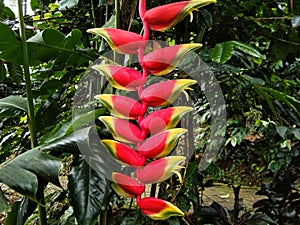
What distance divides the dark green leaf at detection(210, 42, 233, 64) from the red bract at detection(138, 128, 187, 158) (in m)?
0.41

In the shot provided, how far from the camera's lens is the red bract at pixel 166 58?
0.36 m

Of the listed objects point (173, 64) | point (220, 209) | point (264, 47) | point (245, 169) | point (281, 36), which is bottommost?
point (245, 169)

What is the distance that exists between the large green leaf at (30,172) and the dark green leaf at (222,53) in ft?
1.31

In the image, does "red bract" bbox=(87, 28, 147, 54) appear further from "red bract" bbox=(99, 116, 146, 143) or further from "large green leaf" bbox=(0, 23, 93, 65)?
"large green leaf" bbox=(0, 23, 93, 65)

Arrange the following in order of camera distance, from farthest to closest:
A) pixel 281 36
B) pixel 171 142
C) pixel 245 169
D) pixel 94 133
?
1. pixel 245 169
2. pixel 281 36
3. pixel 94 133
4. pixel 171 142

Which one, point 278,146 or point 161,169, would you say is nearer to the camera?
point 161,169

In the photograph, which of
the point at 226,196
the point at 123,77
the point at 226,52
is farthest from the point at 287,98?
the point at 226,196

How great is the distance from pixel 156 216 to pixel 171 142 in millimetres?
70

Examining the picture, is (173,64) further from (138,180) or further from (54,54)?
(54,54)

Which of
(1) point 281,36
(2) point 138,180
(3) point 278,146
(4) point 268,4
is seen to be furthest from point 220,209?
(2) point 138,180

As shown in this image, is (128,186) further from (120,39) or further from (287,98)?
(287,98)

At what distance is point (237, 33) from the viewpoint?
1103 millimetres

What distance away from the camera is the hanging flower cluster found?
1.17 feet

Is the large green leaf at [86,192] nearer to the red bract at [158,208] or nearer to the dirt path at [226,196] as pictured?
the red bract at [158,208]
